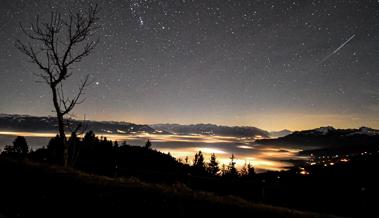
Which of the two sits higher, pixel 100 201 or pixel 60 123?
pixel 60 123

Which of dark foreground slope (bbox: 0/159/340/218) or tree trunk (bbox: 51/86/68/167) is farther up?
tree trunk (bbox: 51/86/68/167)

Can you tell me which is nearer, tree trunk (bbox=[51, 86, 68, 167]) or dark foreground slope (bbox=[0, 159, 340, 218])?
dark foreground slope (bbox=[0, 159, 340, 218])

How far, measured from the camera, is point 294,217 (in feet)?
27.9

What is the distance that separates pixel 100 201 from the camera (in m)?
8.33

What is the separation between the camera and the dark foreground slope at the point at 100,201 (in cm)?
782

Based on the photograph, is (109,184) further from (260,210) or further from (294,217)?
(294,217)

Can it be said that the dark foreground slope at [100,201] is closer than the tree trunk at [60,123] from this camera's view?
Yes

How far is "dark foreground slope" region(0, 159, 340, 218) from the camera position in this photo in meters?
7.82

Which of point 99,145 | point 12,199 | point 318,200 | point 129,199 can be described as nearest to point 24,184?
point 12,199

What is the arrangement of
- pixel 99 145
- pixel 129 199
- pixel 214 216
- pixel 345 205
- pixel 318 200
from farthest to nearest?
pixel 99 145, pixel 318 200, pixel 345 205, pixel 129 199, pixel 214 216

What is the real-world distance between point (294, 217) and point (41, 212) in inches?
270

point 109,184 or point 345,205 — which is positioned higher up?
point 109,184

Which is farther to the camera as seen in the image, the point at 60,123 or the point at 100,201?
the point at 60,123

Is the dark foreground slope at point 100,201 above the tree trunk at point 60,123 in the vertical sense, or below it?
below
